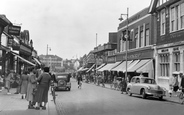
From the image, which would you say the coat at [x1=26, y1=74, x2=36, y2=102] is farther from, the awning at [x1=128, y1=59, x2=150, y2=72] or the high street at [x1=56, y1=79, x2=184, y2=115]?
the awning at [x1=128, y1=59, x2=150, y2=72]

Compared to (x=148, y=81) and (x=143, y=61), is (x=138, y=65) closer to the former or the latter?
(x=143, y=61)

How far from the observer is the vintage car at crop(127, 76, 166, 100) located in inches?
692

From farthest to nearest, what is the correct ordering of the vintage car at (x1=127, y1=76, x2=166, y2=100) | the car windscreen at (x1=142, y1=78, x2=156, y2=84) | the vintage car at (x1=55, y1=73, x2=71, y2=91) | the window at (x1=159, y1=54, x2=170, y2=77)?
the window at (x1=159, y1=54, x2=170, y2=77)
the vintage car at (x1=55, y1=73, x2=71, y2=91)
the car windscreen at (x1=142, y1=78, x2=156, y2=84)
the vintage car at (x1=127, y1=76, x2=166, y2=100)

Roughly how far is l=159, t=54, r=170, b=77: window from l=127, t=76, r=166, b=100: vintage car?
6.78m

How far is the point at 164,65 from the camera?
26391 mm

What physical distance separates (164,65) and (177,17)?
5349 millimetres

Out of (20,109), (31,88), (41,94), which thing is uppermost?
(31,88)

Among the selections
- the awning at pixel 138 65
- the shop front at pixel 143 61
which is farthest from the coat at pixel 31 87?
the awning at pixel 138 65

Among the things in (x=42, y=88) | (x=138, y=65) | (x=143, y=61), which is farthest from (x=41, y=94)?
(x=143, y=61)

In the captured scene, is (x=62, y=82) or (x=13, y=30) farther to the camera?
(x=13, y=30)

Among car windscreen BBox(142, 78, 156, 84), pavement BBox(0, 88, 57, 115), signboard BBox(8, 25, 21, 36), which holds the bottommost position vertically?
pavement BBox(0, 88, 57, 115)

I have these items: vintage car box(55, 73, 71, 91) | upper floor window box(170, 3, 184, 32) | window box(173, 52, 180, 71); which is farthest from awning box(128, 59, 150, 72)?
vintage car box(55, 73, 71, 91)

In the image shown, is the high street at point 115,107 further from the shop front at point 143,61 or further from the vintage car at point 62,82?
the shop front at point 143,61

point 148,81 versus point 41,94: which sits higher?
point 148,81
